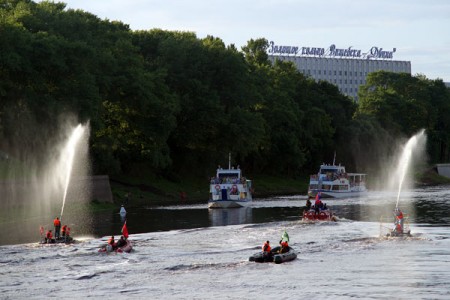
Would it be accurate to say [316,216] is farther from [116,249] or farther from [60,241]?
[116,249]

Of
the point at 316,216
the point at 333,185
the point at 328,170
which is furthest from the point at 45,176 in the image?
the point at 328,170

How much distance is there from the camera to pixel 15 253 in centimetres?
6988

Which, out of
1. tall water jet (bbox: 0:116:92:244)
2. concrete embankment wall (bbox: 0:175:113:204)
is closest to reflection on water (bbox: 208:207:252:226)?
tall water jet (bbox: 0:116:92:244)

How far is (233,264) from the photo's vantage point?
65.4m

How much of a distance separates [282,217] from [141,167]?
4938 cm

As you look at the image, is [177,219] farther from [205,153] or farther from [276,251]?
[205,153]

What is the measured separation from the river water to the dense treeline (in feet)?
90.5

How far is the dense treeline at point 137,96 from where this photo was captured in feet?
384

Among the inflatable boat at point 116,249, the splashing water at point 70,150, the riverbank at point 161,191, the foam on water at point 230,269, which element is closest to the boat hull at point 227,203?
the riverbank at point 161,191

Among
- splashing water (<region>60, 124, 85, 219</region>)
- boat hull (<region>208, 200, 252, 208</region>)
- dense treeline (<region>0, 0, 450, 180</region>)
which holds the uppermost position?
dense treeline (<region>0, 0, 450, 180</region>)

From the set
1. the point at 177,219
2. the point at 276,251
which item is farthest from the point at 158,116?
the point at 276,251

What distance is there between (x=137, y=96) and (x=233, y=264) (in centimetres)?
7324

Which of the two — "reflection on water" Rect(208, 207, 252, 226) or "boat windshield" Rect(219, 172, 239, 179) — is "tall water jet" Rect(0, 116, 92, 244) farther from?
"boat windshield" Rect(219, 172, 239, 179)

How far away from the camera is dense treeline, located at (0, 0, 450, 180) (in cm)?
11700
